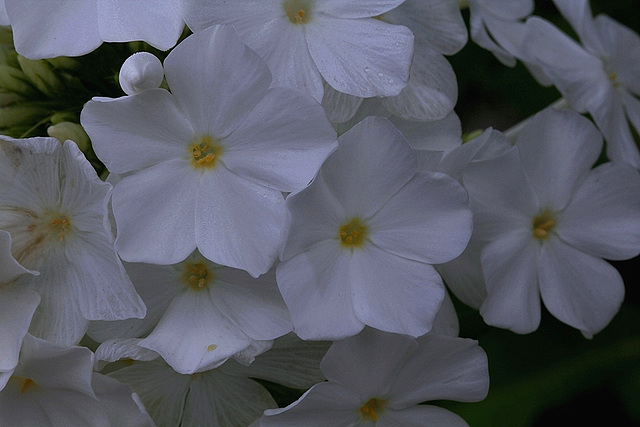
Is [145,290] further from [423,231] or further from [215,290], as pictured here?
[423,231]

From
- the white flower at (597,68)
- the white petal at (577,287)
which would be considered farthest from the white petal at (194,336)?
the white flower at (597,68)

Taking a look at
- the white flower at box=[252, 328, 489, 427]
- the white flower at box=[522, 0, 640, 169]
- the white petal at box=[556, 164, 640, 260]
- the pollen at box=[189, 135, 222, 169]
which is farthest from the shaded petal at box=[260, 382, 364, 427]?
the white flower at box=[522, 0, 640, 169]

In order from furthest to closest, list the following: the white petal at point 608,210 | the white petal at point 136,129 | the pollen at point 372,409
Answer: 1. the white petal at point 608,210
2. the pollen at point 372,409
3. the white petal at point 136,129

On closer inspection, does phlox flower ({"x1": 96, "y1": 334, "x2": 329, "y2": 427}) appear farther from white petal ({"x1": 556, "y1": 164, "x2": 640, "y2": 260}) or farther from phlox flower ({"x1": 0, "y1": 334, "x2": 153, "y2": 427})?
white petal ({"x1": 556, "y1": 164, "x2": 640, "y2": 260})

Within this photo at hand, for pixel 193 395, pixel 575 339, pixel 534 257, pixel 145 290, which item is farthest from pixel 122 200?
pixel 575 339

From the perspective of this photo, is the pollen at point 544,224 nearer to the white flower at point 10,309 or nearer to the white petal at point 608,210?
the white petal at point 608,210
